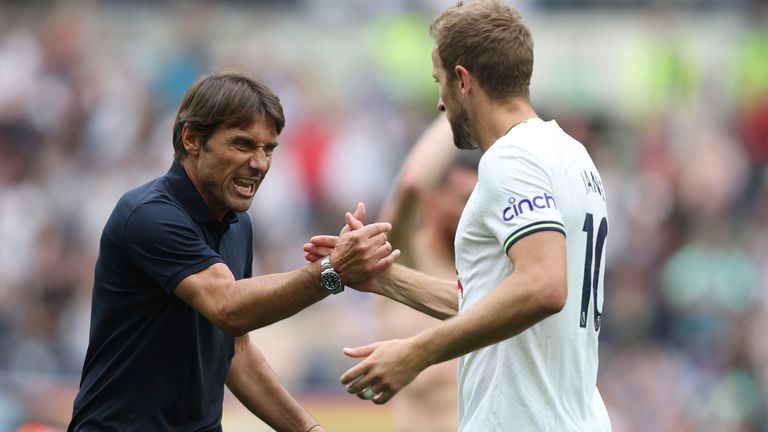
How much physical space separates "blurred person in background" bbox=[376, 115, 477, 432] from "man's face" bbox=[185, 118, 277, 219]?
203cm

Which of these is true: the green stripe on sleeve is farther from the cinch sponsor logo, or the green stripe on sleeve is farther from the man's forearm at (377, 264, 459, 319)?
the man's forearm at (377, 264, 459, 319)

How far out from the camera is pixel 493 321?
4.71 m

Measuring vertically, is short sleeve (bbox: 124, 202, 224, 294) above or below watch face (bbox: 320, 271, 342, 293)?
above

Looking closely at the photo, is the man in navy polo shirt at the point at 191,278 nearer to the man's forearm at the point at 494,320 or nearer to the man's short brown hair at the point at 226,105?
the man's short brown hair at the point at 226,105

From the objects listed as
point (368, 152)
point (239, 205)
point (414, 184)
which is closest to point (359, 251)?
point (239, 205)

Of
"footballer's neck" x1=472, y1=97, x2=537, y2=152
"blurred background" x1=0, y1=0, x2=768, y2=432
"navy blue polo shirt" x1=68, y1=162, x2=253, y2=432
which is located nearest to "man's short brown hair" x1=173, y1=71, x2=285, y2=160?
"navy blue polo shirt" x1=68, y1=162, x2=253, y2=432

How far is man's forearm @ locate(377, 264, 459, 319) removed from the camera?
5961 mm

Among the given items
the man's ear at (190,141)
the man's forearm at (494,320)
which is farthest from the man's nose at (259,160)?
the man's forearm at (494,320)

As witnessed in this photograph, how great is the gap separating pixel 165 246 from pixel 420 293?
1.19 metres

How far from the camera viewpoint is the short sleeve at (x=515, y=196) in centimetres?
478

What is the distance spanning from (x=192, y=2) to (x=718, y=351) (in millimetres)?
7939

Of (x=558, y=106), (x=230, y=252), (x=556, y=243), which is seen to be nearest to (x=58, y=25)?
(x=558, y=106)

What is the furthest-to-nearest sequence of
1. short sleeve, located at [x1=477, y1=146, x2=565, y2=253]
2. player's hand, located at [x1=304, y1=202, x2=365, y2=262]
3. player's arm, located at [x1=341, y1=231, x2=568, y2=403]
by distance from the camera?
1. player's hand, located at [x1=304, y1=202, x2=365, y2=262]
2. short sleeve, located at [x1=477, y1=146, x2=565, y2=253]
3. player's arm, located at [x1=341, y1=231, x2=568, y2=403]

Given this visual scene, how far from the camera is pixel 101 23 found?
59.0 ft
